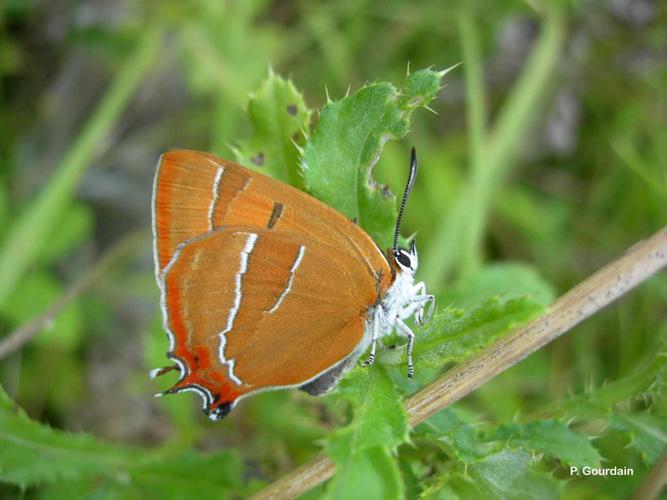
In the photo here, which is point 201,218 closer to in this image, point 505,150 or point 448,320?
point 448,320

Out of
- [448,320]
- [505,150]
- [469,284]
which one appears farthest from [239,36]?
[448,320]

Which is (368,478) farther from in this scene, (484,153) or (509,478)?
(484,153)

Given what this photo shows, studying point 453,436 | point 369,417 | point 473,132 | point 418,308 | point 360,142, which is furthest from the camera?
point 473,132

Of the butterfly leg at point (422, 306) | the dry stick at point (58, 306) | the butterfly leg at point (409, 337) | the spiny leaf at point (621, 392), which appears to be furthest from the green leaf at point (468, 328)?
the dry stick at point (58, 306)

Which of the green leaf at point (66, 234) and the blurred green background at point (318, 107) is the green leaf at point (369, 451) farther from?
the green leaf at point (66, 234)

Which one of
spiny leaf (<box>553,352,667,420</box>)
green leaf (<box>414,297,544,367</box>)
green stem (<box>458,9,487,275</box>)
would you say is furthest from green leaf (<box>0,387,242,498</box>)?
green stem (<box>458,9,487,275</box>)

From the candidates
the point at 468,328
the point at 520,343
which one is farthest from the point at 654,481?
the point at 468,328
